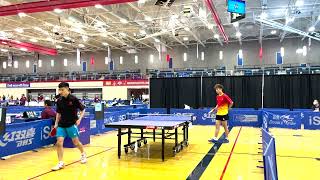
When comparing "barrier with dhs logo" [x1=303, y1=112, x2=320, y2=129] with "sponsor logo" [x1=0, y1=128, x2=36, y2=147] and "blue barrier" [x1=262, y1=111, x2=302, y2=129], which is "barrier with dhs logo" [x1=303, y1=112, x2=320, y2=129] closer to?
"blue barrier" [x1=262, y1=111, x2=302, y2=129]

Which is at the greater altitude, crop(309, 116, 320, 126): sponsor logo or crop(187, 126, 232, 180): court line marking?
crop(309, 116, 320, 126): sponsor logo

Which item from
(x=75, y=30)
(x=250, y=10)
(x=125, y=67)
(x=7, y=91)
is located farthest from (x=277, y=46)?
(x=7, y=91)

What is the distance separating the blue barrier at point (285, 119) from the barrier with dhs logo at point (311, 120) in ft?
1.12

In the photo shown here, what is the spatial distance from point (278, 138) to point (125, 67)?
29.0 meters

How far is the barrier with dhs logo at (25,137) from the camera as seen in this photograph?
7223 mm

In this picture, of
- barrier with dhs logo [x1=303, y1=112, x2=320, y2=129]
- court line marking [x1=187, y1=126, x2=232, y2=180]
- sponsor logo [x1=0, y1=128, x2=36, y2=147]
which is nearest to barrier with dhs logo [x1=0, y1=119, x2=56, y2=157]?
sponsor logo [x1=0, y1=128, x2=36, y2=147]

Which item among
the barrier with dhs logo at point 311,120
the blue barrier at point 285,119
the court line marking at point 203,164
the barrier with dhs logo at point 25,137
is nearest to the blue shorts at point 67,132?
the barrier with dhs logo at point 25,137

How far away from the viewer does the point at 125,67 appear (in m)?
37.9

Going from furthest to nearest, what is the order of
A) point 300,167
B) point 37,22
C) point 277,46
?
point 277,46 → point 37,22 → point 300,167

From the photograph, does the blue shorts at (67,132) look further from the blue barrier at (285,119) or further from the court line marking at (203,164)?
the blue barrier at (285,119)

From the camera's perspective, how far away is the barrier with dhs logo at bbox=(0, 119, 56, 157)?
7223 millimetres

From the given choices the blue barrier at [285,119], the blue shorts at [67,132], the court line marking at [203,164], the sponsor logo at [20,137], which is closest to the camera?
the court line marking at [203,164]

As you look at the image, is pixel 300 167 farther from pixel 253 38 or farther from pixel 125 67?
pixel 125 67

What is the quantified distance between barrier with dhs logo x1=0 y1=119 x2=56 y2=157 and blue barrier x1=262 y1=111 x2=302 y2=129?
896 centimetres
